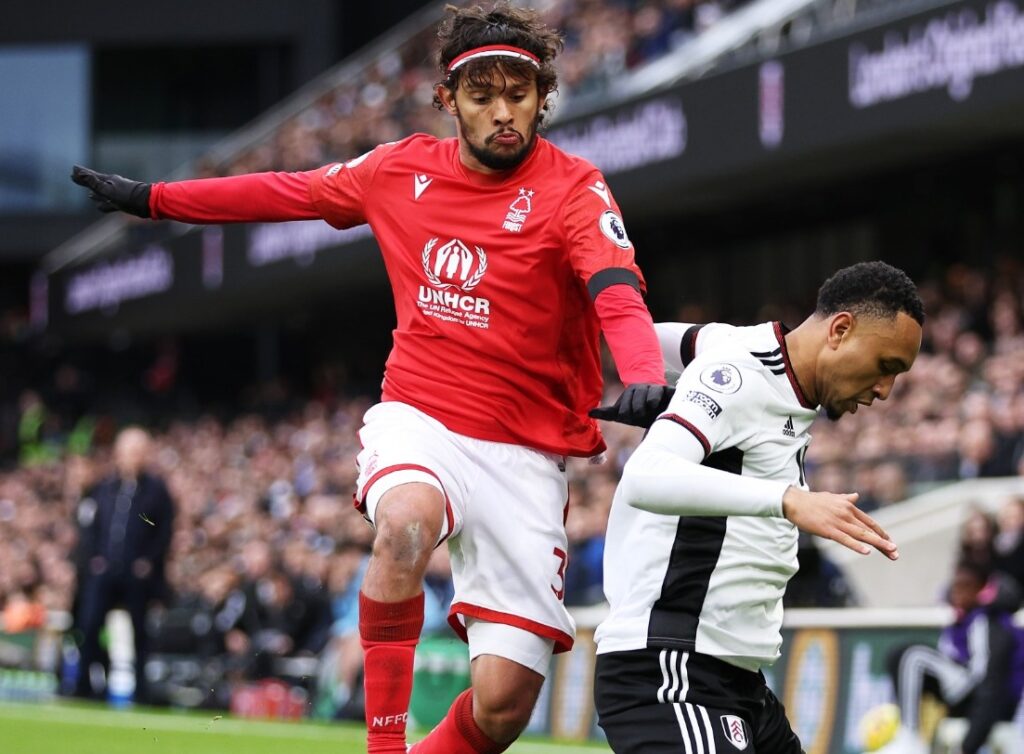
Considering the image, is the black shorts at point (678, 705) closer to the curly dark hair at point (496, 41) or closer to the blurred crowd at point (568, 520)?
the curly dark hair at point (496, 41)

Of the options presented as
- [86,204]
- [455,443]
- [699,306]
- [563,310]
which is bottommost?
[455,443]

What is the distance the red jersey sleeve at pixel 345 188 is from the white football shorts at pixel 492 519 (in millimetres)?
595

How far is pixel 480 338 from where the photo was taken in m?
5.30

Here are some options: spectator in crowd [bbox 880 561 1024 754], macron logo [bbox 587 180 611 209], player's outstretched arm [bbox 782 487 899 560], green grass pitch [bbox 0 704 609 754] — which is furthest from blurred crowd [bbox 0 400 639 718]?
player's outstretched arm [bbox 782 487 899 560]

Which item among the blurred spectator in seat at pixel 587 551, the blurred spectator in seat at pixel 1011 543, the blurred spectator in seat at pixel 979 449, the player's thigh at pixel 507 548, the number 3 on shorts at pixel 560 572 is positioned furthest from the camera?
the blurred spectator in seat at pixel 587 551

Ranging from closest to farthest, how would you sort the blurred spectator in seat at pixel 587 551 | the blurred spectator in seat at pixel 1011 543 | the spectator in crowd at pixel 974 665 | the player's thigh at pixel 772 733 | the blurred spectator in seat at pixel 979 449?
the player's thigh at pixel 772 733 < the spectator in crowd at pixel 974 665 < the blurred spectator in seat at pixel 1011 543 < the blurred spectator in seat at pixel 979 449 < the blurred spectator in seat at pixel 587 551

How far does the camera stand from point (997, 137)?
1641cm

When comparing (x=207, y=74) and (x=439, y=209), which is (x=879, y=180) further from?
(x=207, y=74)

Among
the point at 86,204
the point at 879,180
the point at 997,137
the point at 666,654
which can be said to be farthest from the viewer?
the point at 86,204

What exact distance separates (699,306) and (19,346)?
15.8 m

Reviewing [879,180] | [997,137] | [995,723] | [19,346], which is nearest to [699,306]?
[879,180]

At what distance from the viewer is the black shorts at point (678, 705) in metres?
4.29

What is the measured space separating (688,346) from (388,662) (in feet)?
3.91

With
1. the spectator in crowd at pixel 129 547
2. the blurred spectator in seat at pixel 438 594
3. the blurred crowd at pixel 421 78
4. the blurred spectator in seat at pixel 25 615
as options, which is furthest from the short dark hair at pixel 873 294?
the blurred spectator in seat at pixel 25 615
